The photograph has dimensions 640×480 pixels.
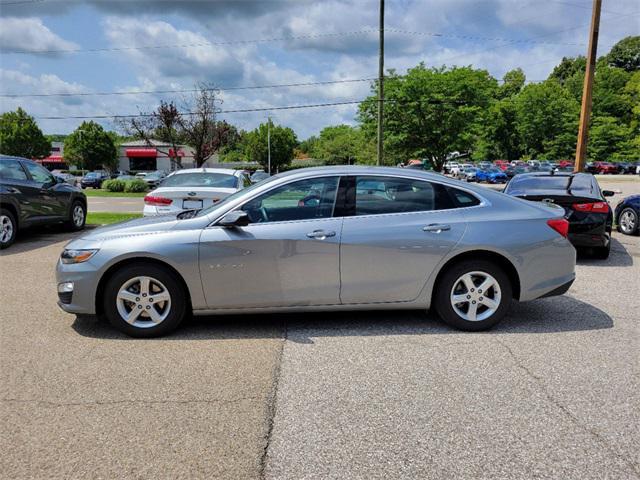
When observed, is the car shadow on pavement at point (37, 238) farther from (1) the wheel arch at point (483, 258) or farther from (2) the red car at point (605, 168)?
(2) the red car at point (605, 168)

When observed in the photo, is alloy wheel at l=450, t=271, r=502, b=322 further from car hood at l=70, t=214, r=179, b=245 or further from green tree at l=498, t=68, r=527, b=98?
green tree at l=498, t=68, r=527, b=98

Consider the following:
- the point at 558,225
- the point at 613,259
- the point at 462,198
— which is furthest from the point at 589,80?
the point at 462,198

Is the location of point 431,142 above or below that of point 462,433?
above

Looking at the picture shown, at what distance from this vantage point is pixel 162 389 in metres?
3.46

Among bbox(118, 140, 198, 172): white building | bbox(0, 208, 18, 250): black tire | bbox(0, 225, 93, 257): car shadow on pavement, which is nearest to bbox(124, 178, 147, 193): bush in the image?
bbox(0, 225, 93, 257): car shadow on pavement

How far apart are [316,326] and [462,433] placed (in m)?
2.10

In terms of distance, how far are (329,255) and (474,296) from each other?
1435 mm

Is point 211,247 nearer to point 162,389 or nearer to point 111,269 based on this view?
point 111,269

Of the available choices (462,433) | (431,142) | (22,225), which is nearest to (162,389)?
(462,433)

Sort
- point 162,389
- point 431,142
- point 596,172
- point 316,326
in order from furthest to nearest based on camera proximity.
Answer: point 596,172, point 431,142, point 316,326, point 162,389

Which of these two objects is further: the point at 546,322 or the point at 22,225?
the point at 22,225

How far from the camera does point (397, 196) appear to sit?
471 centimetres

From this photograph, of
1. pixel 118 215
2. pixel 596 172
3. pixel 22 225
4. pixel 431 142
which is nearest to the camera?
pixel 22 225

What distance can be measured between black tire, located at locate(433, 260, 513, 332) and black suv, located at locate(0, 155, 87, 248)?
314 inches
